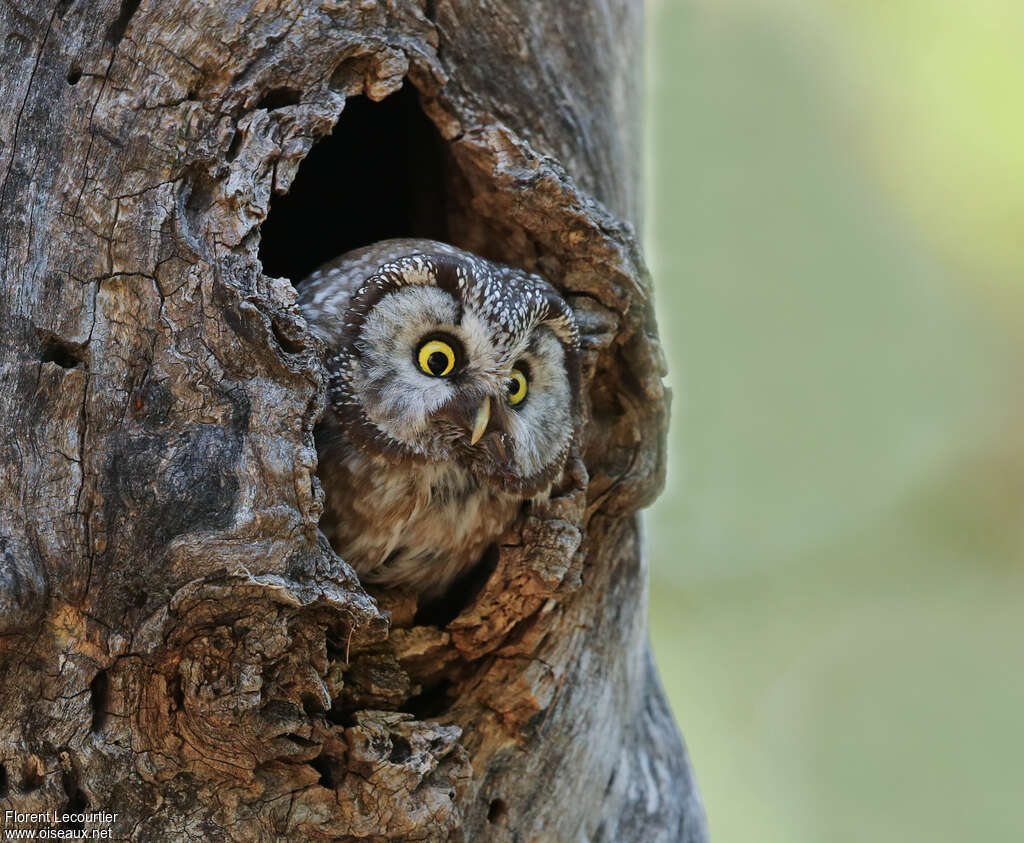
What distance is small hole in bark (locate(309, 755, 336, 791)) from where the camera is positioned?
182cm

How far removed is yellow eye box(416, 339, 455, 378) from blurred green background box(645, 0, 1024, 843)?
9.71ft

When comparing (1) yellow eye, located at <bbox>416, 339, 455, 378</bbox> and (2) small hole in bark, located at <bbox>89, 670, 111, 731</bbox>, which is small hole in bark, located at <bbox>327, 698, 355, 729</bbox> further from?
(1) yellow eye, located at <bbox>416, 339, 455, 378</bbox>

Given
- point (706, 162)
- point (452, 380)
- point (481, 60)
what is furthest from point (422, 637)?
point (706, 162)

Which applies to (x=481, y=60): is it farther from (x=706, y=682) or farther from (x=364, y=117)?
(x=706, y=682)

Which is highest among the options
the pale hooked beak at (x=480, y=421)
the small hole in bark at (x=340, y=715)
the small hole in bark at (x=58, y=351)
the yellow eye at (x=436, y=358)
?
the yellow eye at (x=436, y=358)

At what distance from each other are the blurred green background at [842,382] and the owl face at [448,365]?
2.91 metres

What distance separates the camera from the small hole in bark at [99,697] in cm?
168

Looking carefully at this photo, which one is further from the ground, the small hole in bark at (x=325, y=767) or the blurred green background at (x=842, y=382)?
the blurred green background at (x=842, y=382)

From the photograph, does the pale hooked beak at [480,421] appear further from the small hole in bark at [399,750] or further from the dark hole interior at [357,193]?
the dark hole interior at [357,193]

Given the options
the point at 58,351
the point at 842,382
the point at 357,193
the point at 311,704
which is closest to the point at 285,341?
the point at 58,351

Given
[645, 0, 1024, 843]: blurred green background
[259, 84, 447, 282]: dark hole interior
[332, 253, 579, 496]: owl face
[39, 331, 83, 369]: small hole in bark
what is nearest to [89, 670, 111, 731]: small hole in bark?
[39, 331, 83, 369]: small hole in bark

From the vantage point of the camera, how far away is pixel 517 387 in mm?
2182

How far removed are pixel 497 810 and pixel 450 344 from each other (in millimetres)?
972

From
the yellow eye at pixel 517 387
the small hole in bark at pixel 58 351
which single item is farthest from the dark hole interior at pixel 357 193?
the small hole in bark at pixel 58 351
